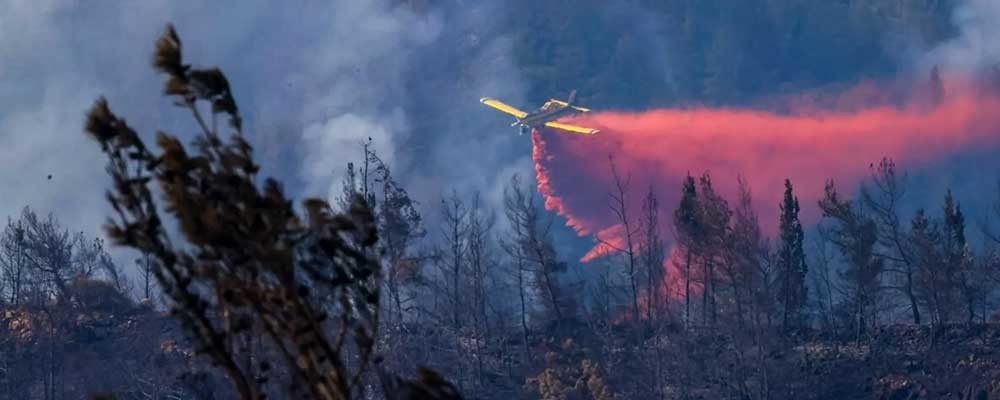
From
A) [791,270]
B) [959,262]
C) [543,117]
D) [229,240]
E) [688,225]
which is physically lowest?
[229,240]

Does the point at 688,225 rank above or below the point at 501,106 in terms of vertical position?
below

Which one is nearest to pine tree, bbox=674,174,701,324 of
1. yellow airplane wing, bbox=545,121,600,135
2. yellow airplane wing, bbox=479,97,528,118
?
yellow airplane wing, bbox=545,121,600,135

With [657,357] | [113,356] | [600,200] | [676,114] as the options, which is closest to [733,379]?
[657,357]

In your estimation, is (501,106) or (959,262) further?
(501,106)

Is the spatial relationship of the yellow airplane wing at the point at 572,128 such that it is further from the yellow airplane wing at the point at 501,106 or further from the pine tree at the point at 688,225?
the pine tree at the point at 688,225

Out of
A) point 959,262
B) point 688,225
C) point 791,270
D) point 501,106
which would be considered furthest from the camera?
point 501,106

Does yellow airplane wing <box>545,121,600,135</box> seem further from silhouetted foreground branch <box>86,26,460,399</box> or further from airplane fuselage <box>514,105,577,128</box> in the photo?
silhouetted foreground branch <box>86,26,460,399</box>

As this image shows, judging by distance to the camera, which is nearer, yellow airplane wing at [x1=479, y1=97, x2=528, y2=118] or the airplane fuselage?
the airplane fuselage

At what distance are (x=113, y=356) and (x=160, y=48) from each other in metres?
58.5

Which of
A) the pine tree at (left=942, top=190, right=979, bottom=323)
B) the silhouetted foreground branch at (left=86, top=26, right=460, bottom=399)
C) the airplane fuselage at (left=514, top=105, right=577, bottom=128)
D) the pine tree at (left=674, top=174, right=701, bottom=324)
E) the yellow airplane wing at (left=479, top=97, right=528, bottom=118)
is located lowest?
the silhouetted foreground branch at (left=86, top=26, right=460, bottom=399)

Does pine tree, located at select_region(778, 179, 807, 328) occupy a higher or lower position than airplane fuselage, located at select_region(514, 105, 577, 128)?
lower

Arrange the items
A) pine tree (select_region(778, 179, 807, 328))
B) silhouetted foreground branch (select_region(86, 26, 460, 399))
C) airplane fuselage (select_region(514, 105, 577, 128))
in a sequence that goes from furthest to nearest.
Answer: airplane fuselage (select_region(514, 105, 577, 128)), pine tree (select_region(778, 179, 807, 328)), silhouetted foreground branch (select_region(86, 26, 460, 399))

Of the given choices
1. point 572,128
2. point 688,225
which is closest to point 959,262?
point 688,225

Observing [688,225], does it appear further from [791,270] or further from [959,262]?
[959,262]
